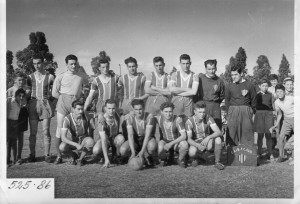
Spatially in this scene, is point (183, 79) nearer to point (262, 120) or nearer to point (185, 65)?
point (185, 65)

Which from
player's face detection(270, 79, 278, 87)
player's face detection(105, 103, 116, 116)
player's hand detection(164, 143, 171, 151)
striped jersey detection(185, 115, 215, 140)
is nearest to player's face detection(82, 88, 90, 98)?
player's face detection(105, 103, 116, 116)

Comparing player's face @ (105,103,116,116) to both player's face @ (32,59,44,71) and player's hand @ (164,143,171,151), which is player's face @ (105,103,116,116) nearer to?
player's hand @ (164,143,171,151)

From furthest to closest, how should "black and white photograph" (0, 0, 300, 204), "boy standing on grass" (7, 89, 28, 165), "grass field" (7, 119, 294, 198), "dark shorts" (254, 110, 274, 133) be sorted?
"dark shorts" (254, 110, 274, 133), "boy standing on grass" (7, 89, 28, 165), "black and white photograph" (0, 0, 300, 204), "grass field" (7, 119, 294, 198)

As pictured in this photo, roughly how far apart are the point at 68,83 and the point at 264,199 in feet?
8.99

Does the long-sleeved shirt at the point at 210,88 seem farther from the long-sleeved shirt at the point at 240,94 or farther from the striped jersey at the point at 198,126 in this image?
the striped jersey at the point at 198,126

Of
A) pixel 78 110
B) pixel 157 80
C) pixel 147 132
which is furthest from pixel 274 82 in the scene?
pixel 78 110

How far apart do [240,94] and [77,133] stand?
2.07 meters

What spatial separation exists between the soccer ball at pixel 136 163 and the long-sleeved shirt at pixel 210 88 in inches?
42.4

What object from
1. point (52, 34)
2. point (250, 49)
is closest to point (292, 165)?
point (250, 49)

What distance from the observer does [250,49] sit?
16.1ft

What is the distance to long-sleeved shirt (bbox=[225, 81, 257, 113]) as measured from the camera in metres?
4.95

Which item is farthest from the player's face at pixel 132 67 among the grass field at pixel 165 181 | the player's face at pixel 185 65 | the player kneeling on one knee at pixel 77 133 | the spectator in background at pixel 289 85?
the spectator in background at pixel 289 85

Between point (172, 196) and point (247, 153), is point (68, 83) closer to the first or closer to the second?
point (172, 196)

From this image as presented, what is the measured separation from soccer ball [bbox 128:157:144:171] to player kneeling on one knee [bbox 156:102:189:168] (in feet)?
0.86
